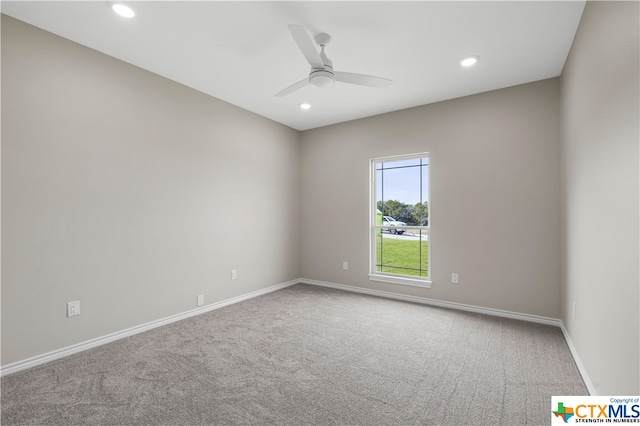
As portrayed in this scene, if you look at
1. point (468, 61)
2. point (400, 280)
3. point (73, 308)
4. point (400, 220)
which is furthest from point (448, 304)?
point (73, 308)

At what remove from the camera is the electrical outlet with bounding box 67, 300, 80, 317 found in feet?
8.30

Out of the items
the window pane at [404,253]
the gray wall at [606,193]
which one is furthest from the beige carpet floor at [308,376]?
the window pane at [404,253]

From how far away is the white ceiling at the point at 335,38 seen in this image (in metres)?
2.15

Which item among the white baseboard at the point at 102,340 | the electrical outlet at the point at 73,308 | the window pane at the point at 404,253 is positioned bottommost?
the white baseboard at the point at 102,340

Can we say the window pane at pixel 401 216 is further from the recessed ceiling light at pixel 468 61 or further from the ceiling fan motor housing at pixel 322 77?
the ceiling fan motor housing at pixel 322 77

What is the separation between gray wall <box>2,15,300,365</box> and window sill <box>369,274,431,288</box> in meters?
1.90

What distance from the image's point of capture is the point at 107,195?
9.12ft

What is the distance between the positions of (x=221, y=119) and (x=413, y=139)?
266cm

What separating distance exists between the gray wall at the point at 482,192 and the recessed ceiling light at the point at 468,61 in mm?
908

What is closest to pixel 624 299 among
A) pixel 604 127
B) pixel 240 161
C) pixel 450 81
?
pixel 604 127

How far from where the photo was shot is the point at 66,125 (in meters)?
2.52

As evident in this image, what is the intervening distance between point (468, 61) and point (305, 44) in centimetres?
176

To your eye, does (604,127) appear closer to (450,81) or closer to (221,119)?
(450,81)

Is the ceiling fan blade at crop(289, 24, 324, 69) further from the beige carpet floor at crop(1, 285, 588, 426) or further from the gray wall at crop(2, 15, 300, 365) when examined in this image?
the beige carpet floor at crop(1, 285, 588, 426)
